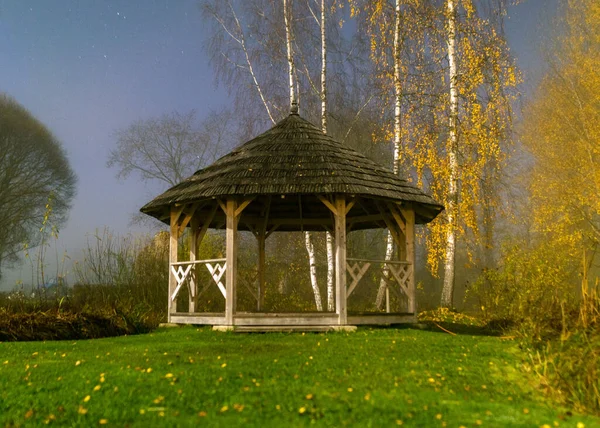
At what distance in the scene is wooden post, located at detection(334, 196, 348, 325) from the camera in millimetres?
10266

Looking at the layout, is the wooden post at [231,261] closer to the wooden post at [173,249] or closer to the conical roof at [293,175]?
the conical roof at [293,175]

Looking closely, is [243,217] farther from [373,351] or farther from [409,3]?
[409,3]

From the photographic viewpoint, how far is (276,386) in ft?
18.4

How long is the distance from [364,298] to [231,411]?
18.0 m

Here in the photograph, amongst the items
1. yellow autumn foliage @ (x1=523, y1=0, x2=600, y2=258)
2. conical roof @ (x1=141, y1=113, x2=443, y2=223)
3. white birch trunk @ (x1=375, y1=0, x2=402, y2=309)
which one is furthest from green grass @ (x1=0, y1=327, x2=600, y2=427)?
yellow autumn foliage @ (x1=523, y1=0, x2=600, y2=258)

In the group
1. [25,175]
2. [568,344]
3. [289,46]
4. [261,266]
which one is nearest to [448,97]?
[289,46]

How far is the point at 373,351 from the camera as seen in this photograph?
767cm

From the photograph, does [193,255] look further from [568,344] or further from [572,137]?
[572,137]

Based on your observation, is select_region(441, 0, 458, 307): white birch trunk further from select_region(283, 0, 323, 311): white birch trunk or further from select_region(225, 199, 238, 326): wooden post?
select_region(225, 199, 238, 326): wooden post

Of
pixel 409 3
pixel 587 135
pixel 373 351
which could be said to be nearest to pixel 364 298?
pixel 587 135

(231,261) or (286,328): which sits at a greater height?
(231,261)

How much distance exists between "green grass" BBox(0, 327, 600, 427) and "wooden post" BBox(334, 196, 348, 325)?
1.70 metres

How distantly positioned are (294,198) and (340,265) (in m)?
3.02

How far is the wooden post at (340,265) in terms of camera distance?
10.3 meters
